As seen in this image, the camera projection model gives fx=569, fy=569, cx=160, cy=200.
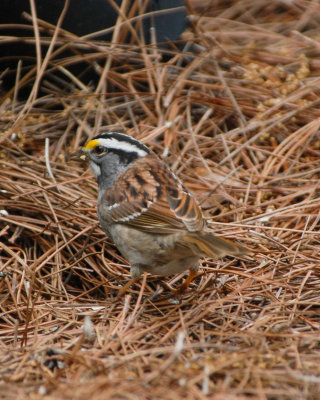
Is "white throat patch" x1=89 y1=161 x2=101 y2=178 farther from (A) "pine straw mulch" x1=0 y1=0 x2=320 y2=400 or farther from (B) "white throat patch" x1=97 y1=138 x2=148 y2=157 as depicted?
(A) "pine straw mulch" x1=0 y1=0 x2=320 y2=400

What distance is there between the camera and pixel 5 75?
6.22 meters

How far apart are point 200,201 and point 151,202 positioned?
1.21 metres

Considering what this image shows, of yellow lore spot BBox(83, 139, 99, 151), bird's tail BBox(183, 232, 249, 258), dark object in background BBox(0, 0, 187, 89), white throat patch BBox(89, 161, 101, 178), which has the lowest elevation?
white throat patch BBox(89, 161, 101, 178)

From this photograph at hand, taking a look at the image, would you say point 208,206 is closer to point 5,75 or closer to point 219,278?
point 219,278

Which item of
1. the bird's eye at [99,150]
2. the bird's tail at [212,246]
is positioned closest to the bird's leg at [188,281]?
the bird's tail at [212,246]

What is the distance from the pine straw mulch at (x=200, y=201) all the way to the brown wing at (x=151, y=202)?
511 millimetres

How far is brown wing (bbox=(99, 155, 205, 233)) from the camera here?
386 cm

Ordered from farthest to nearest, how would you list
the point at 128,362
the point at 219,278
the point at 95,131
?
1. the point at 95,131
2. the point at 219,278
3. the point at 128,362

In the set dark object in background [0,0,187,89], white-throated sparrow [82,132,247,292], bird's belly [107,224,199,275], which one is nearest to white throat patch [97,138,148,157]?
white-throated sparrow [82,132,247,292]

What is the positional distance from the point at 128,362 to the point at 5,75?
4169 mm

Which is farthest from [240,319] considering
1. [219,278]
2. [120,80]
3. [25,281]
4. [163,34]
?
[163,34]

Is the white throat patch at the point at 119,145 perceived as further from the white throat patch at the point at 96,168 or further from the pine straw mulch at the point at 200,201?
the pine straw mulch at the point at 200,201

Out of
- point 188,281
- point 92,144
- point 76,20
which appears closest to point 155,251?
point 188,281

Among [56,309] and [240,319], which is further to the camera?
[56,309]
